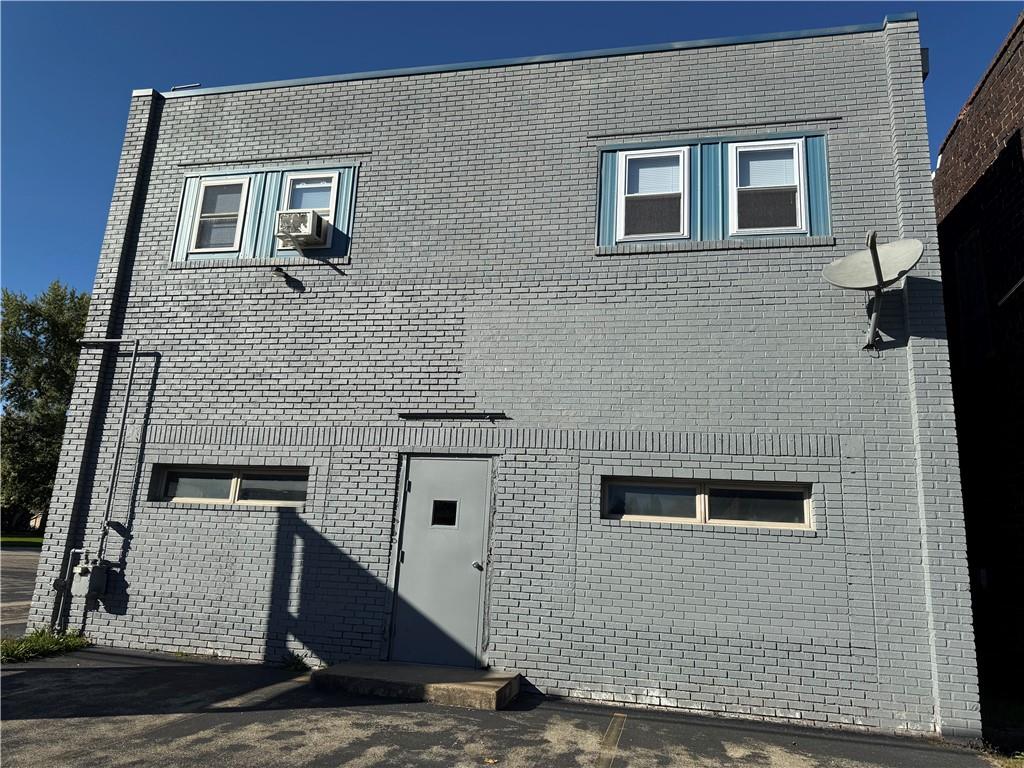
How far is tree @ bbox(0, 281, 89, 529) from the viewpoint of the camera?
26.2 meters

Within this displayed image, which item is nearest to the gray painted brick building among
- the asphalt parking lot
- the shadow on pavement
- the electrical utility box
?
the electrical utility box

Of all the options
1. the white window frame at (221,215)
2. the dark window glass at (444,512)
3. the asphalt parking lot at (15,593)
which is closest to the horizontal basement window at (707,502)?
the dark window glass at (444,512)

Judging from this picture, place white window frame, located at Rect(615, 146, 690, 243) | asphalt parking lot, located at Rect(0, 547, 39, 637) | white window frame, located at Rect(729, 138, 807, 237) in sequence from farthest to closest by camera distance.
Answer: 1. asphalt parking lot, located at Rect(0, 547, 39, 637)
2. white window frame, located at Rect(615, 146, 690, 243)
3. white window frame, located at Rect(729, 138, 807, 237)

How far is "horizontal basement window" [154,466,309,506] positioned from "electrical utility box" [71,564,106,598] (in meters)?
0.98

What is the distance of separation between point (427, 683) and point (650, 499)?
2753mm

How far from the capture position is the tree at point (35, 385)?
26.2 m

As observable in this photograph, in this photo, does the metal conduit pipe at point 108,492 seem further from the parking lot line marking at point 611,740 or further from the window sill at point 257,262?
the parking lot line marking at point 611,740

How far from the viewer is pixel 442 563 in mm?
7203

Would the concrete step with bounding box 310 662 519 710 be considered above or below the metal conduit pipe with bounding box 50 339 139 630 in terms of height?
below

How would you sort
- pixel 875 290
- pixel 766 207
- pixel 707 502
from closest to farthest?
pixel 875 290 < pixel 707 502 < pixel 766 207

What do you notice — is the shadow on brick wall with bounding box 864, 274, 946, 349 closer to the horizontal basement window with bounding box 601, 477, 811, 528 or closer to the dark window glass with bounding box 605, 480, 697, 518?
the horizontal basement window with bounding box 601, 477, 811, 528

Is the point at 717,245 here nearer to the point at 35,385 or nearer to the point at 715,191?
the point at 715,191

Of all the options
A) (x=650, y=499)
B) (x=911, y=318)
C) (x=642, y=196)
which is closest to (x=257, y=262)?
(x=642, y=196)

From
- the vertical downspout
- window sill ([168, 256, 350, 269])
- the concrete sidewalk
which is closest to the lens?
the concrete sidewalk
